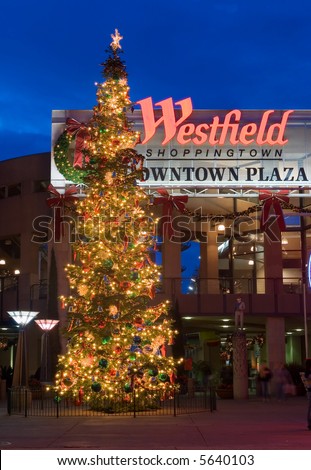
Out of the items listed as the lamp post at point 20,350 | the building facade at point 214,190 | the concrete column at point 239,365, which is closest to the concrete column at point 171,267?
the building facade at point 214,190

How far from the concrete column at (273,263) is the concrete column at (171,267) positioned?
4.54 meters

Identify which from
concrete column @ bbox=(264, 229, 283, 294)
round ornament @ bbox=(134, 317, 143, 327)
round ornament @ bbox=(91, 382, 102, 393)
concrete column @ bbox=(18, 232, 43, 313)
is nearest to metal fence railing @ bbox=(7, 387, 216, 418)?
round ornament @ bbox=(91, 382, 102, 393)

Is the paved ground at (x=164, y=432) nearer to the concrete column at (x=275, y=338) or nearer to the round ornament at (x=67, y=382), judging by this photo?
the round ornament at (x=67, y=382)

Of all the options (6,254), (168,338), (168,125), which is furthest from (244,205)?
(168,338)

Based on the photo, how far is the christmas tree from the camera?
23.3 meters

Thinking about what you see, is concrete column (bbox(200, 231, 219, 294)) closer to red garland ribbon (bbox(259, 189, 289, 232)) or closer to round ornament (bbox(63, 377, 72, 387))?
red garland ribbon (bbox(259, 189, 289, 232))

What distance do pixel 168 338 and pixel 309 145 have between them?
18.9 meters

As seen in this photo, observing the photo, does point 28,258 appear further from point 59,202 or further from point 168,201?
point 168,201

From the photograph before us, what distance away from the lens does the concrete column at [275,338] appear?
1531 inches

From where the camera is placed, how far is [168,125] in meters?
38.7

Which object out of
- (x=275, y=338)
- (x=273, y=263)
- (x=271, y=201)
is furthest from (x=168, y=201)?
(x=275, y=338)

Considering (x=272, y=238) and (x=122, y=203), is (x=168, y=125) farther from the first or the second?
(x=122, y=203)

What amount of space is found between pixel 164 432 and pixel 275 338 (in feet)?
73.6

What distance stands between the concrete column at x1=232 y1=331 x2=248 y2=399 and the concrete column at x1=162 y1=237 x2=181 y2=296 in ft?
21.1
